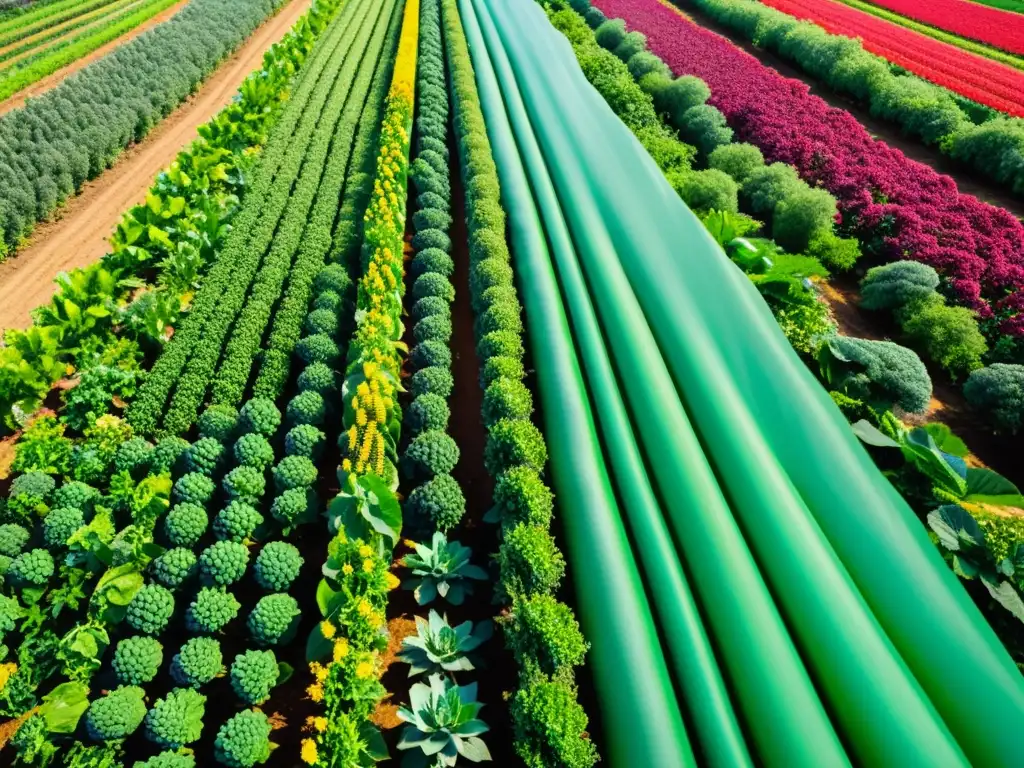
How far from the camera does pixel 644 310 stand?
1045 cm

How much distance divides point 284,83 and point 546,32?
32.3 feet

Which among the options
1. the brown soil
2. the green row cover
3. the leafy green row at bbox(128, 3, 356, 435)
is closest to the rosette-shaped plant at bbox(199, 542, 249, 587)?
the leafy green row at bbox(128, 3, 356, 435)

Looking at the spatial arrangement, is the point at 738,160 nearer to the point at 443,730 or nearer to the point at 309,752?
the point at 443,730

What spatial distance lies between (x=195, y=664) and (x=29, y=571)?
100 inches

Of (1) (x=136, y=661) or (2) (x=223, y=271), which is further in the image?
(2) (x=223, y=271)

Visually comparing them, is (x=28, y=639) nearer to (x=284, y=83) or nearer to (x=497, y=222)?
(x=497, y=222)

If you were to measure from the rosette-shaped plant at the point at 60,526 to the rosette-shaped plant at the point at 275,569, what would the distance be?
7.88 feet

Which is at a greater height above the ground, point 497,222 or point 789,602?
point 497,222

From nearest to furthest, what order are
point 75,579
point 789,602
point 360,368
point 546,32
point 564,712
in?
point 564,712, point 789,602, point 75,579, point 360,368, point 546,32

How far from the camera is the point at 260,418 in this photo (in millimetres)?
8727

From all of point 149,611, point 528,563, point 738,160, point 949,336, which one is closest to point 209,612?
point 149,611

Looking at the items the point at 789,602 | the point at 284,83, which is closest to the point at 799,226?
the point at 789,602

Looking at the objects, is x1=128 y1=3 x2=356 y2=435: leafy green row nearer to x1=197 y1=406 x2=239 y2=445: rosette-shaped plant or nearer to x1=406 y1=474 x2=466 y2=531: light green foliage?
x1=197 y1=406 x2=239 y2=445: rosette-shaped plant

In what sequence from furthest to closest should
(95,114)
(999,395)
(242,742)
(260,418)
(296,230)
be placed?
(95,114) < (296,230) < (999,395) < (260,418) < (242,742)
